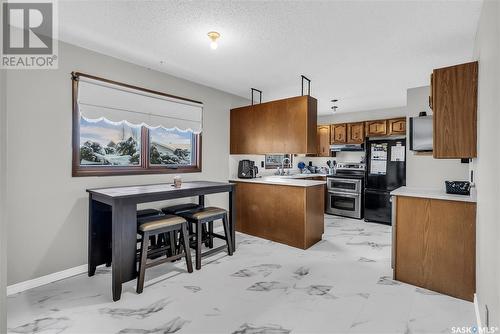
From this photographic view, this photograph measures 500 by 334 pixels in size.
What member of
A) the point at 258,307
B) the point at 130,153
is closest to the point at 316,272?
the point at 258,307

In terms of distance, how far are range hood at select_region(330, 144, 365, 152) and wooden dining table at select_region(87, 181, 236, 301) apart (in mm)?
3926

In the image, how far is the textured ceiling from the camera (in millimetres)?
1936

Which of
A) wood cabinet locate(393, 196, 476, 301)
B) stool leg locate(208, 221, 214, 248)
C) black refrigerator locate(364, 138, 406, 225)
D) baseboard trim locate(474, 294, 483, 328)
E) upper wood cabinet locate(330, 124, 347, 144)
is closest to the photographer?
baseboard trim locate(474, 294, 483, 328)

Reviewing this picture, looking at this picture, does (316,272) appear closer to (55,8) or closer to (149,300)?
(149,300)

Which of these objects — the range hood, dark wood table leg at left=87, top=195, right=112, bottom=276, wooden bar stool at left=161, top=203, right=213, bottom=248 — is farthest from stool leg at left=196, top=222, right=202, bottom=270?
the range hood

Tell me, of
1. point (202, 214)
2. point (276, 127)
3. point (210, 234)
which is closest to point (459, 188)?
point (276, 127)

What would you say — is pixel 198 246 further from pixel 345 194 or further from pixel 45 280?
pixel 345 194

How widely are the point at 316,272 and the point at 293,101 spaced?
7.67 feet

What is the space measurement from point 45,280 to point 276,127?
3.31 meters

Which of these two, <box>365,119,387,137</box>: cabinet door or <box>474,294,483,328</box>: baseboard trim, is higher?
<box>365,119,387,137</box>: cabinet door

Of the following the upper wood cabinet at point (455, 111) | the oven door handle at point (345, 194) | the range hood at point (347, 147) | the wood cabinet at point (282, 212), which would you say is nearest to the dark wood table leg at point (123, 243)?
the wood cabinet at point (282, 212)

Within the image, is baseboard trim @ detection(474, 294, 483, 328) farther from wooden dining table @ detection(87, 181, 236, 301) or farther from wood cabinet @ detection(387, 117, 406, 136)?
wood cabinet @ detection(387, 117, 406, 136)

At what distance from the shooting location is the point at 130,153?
3254 mm

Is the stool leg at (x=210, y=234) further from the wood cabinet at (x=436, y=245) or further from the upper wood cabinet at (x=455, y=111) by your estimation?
the upper wood cabinet at (x=455, y=111)
